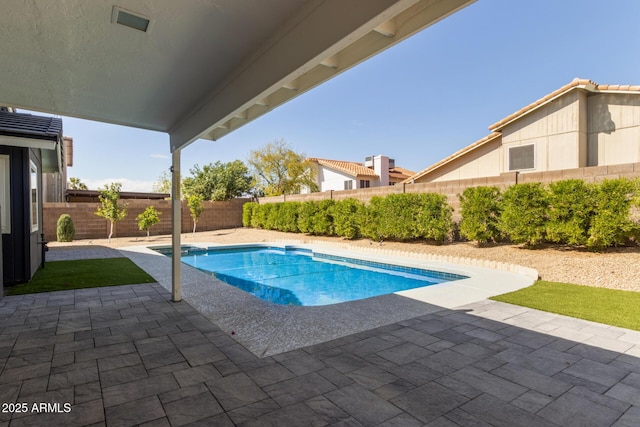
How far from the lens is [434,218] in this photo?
11.4 metres

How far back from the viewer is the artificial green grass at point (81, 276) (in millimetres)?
6512

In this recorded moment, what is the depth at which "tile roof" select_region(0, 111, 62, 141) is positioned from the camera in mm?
5992

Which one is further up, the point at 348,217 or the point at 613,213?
the point at 613,213

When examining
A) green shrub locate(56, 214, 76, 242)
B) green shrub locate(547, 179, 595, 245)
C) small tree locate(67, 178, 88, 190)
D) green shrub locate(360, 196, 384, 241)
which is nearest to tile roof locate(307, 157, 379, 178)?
green shrub locate(360, 196, 384, 241)

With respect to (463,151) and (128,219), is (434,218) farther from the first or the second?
(128,219)

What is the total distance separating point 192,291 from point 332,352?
12.5 feet

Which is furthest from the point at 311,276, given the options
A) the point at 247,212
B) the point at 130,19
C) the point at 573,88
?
the point at 247,212

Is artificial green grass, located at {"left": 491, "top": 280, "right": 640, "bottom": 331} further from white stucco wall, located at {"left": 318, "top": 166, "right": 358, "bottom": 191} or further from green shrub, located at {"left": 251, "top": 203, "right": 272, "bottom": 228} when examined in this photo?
white stucco wall, located at {"left": 318, "top": 166, "right": 358, "bottom": 191}

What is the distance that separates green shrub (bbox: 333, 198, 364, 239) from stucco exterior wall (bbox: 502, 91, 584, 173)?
7.11 m

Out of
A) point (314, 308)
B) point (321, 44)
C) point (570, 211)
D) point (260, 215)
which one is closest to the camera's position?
point (321, 44)

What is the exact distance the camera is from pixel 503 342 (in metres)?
3.75

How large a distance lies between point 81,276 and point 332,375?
24.2 feet

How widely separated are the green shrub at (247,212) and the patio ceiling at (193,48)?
17.5m

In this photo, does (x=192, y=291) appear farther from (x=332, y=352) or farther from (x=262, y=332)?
(x=332, y=352)
